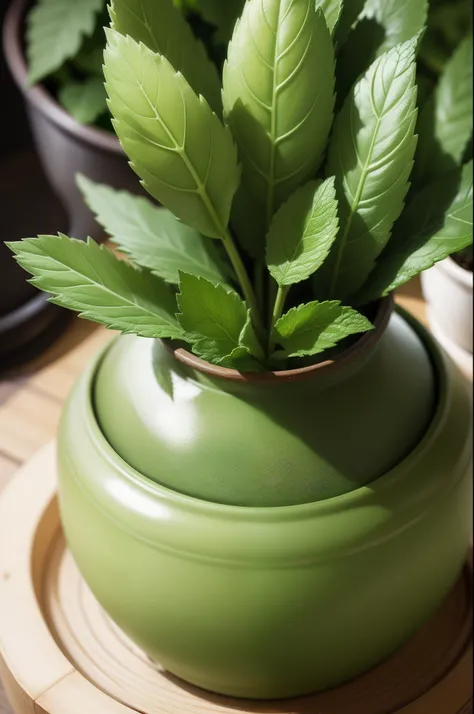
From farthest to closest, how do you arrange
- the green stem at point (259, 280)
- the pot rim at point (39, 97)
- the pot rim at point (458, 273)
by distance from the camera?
the pot rim at point (39, 97), the pot rim at point (458, 273), the green stem at point (259, 280)

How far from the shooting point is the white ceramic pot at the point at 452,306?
0.64 metres

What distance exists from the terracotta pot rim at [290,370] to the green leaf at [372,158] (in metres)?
0.03

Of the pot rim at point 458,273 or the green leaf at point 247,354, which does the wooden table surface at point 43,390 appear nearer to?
the pot rim at point 458,273

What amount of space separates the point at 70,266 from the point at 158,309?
2.0 inches

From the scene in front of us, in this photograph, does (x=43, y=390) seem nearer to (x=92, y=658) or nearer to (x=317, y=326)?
(x=92, y=658)

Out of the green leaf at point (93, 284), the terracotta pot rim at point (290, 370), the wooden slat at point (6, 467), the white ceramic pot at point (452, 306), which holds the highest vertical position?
the green leaf at point (93, 284)

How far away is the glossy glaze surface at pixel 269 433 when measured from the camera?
1.27ft

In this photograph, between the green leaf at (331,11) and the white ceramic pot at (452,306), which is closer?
the green leaf at (331,11)

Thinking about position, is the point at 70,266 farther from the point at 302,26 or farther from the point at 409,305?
the point at 409,305

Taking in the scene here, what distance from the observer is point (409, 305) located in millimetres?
771

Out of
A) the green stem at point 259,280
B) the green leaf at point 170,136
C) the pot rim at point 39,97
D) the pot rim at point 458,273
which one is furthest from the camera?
the pot rim at point 39,97

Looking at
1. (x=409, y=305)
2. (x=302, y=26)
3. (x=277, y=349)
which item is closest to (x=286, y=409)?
(x=277, y=349)

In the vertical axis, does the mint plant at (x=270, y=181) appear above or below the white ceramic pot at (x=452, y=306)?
above

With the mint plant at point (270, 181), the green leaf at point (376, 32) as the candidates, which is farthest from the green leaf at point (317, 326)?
the green leaf at point (376, 32)
